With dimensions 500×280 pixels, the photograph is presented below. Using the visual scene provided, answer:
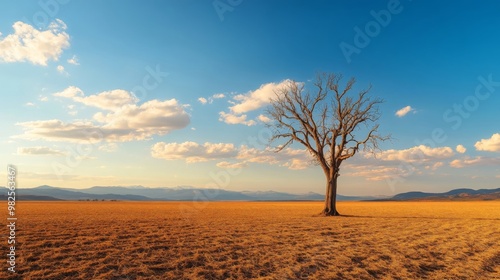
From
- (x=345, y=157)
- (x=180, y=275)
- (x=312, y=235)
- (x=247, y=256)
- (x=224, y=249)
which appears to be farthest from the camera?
(x=345, y=157)

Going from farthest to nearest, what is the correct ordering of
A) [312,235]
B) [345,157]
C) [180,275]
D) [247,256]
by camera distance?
[345,157]
[312,235]
[247,256]
[180,275]

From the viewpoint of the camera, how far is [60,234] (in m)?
17.1

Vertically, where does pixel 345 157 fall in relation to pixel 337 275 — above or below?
above

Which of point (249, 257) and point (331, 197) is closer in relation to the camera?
point (249, 257)

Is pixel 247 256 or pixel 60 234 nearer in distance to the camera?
pixel 247 256

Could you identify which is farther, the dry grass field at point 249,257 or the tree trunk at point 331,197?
the tree trunk at point 331,197

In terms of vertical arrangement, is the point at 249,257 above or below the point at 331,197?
below

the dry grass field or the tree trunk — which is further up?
the tree trunk

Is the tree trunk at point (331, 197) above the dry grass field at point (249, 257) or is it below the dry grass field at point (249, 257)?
above

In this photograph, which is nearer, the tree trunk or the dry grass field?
the dry grass field

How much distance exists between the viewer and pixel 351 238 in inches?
696

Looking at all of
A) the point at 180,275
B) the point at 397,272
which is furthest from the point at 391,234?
the point at 180,275

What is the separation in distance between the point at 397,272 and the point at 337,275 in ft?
7.74

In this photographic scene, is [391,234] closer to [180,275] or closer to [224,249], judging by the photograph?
[224,249]
